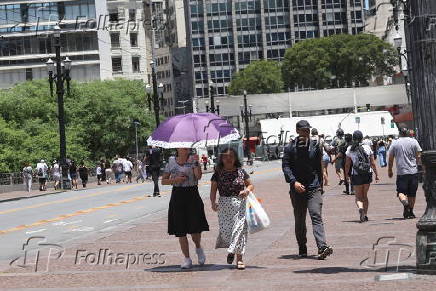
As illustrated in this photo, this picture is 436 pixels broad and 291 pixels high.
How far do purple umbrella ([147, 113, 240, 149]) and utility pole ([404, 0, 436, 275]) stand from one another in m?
3.27

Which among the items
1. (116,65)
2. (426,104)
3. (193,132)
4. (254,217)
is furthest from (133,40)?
(426,104)

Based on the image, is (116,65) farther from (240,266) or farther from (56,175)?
(240,266)

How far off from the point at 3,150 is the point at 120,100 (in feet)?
63.2

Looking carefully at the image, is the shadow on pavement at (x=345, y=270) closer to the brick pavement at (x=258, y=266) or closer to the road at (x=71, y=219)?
the brick pavement at (x=258, y=266)

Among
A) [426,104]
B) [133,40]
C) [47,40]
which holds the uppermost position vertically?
[133,40]

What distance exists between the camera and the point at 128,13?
135375 millimetres

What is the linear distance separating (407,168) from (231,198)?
679 cm

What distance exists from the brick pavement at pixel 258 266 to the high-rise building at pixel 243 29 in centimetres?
14599

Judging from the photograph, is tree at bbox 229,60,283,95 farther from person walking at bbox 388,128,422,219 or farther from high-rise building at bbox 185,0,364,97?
person walking at bbox 388,128,422,219

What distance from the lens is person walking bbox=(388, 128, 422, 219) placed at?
19234 mm

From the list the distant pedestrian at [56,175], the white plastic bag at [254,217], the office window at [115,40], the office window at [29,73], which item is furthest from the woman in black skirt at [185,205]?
the office window at [115,40]

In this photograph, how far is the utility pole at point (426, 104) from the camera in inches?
441

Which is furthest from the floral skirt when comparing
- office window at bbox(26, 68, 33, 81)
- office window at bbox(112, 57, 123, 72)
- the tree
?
the tree

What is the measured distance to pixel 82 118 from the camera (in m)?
88.0
